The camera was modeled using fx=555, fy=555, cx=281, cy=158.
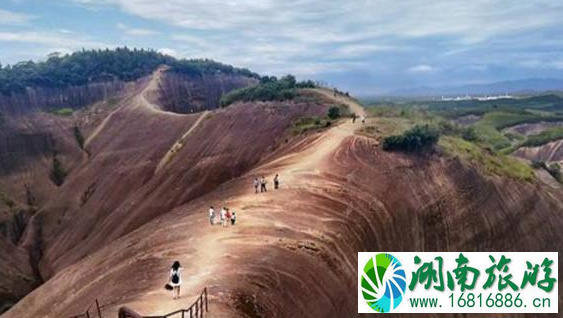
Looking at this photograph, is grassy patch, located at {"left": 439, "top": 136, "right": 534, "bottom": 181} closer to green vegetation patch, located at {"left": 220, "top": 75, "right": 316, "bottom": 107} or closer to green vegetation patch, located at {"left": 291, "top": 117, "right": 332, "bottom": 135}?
green vegetation patch, located at {"left": 291, "top": 117, "right": 332, "bottom": 135}

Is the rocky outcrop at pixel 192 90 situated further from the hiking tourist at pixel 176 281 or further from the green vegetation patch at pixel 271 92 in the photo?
the hiking tourist at pixel 176 281

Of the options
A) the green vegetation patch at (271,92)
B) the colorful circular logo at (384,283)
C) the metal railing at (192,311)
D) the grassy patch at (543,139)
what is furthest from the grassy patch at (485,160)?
the grassy patch at (543,139)

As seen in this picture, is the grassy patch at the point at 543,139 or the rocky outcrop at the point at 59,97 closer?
the rocky outcrop at the point at 59,97

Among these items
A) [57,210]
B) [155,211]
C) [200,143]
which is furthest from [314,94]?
[57,210]

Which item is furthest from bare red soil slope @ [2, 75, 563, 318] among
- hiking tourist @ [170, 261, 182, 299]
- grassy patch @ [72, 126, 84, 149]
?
grassy patch @ [72, 126, 84, 149]

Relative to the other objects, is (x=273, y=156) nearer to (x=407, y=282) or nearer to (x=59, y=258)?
(x=59, y=258)
